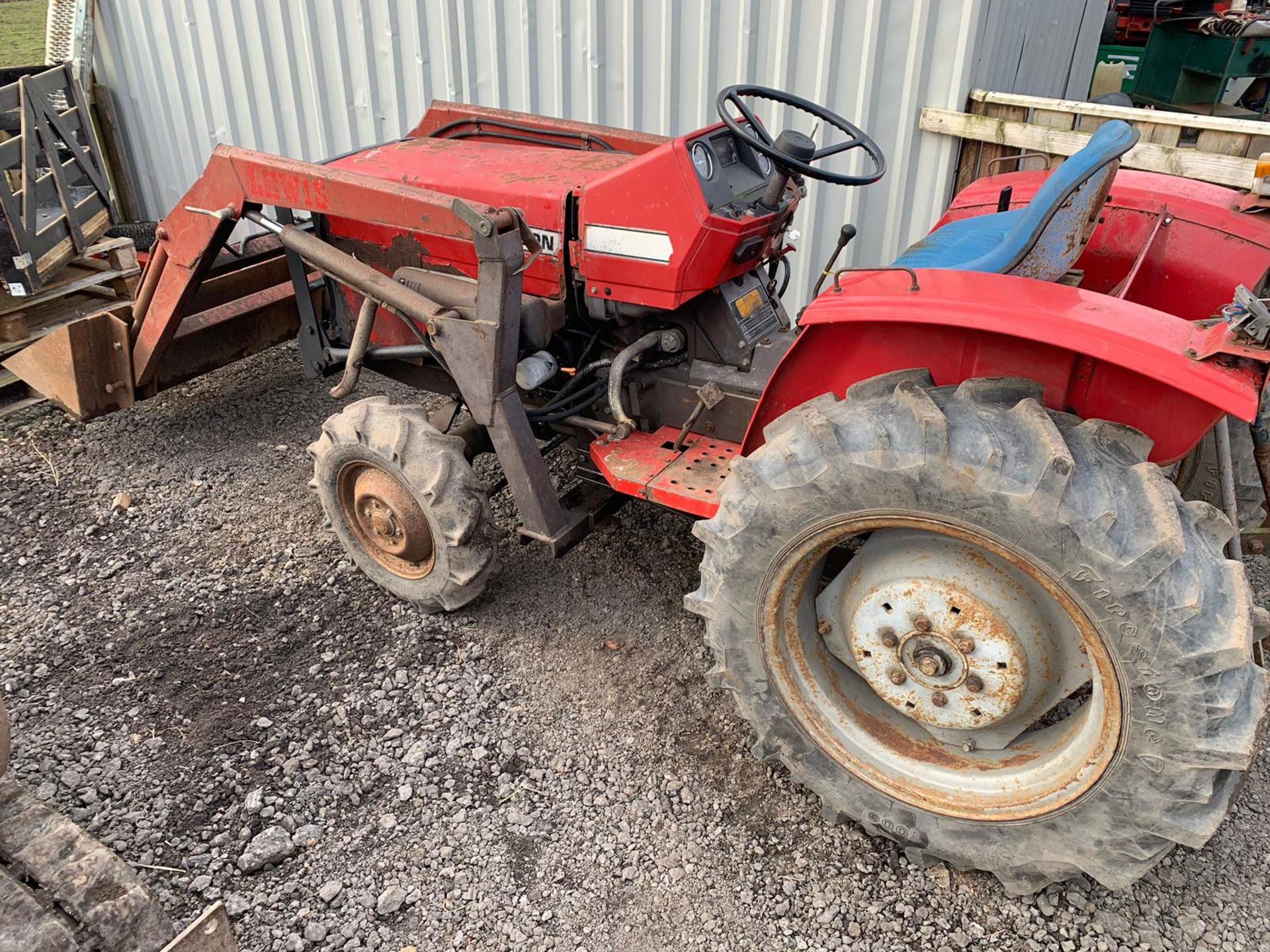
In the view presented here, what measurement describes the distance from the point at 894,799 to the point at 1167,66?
27.4 ft

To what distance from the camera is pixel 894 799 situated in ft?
6.93

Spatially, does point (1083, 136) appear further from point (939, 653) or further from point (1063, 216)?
point (939, 653)

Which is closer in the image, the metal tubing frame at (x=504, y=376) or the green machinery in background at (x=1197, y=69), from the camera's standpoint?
the metal tubing frame at (x=504, y=376)

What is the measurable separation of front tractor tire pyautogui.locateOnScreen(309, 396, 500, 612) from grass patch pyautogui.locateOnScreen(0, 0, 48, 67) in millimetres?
5912

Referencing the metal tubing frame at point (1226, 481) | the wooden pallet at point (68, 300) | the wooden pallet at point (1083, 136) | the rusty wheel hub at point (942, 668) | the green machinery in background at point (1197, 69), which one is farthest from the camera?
the green machinery in background at point (1197, 69)

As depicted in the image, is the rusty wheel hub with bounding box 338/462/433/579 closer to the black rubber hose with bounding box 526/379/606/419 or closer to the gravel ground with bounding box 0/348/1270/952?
the gravel ground with bounding box 0/348/1270/952

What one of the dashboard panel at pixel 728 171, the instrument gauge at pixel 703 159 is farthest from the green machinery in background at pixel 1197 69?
the instrument gauge at pixel 703 159

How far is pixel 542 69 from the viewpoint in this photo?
479 cm

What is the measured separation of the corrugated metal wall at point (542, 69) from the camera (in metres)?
4.04

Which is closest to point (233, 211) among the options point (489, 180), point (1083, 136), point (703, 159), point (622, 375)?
point (489, 180)

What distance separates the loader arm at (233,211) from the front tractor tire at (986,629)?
3.87 ft

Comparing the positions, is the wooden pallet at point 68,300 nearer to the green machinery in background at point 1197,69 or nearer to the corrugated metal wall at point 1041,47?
the corrugated metal wall at point 1041,47

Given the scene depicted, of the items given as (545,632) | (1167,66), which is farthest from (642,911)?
(1167,66)

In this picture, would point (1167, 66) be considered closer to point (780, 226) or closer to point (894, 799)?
point (780, 226)
